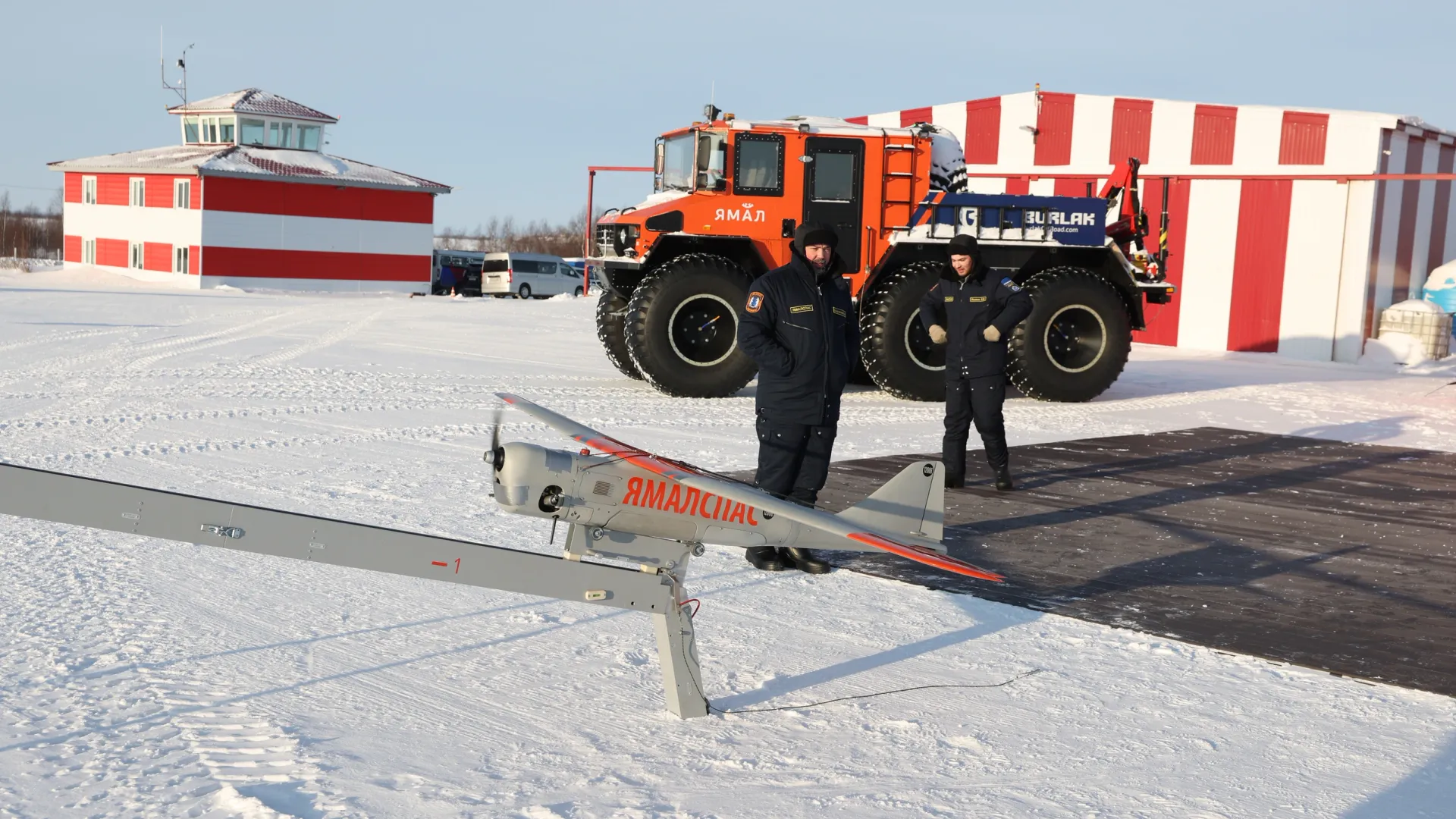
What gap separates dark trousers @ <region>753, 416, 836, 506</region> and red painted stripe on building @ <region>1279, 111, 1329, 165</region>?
16143 millimetres

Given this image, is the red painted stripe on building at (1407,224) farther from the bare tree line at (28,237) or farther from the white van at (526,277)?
the bare tree line at (28,237)

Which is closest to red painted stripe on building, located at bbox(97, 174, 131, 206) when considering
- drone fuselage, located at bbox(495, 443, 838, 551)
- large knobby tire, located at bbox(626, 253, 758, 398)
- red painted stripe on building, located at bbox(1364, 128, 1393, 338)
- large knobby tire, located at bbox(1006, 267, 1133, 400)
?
large knobby tire, located at bbox(626, 253, 758, 398)

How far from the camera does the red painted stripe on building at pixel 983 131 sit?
2183 cm

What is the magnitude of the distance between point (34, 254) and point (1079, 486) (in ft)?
287

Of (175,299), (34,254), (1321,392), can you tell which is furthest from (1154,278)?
(34,254)

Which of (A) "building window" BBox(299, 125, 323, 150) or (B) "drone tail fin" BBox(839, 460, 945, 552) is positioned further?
(A) "building window" BBox(299, 125, 323, 150)

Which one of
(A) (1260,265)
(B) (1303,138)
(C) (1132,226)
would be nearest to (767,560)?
(C) (1132,226)

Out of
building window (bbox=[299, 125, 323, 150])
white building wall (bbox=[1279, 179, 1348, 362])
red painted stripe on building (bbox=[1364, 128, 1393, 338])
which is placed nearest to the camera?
red painted stripe on building (bbox=[1364, 128, 1393, 338])

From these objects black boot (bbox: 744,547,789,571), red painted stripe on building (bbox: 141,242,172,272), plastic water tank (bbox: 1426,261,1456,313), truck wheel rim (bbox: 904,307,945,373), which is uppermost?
plastic water tank (bbox: 1426,261,1456,313)

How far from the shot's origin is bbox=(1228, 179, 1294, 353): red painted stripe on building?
752 inches

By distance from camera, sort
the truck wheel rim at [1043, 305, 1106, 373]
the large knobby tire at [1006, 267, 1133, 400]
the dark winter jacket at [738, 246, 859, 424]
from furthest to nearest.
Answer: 1. the truck wheel rim at [1043, 305, 1106, 373]
2. the large knobby tire at [1006, 267, 1133, 400]
3. the dark winter jacket at [738, 246, 859, 424]

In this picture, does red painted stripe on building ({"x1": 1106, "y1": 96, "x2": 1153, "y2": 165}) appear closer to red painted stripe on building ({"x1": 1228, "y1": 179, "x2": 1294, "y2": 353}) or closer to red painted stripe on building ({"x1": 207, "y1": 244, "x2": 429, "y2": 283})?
red painted stripe on building ({"x1": 1228, "y1": 179, "x2": 1294, "y2": 353})

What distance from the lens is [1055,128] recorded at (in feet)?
69.8

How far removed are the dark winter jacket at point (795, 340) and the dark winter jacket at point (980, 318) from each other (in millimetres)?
2199
